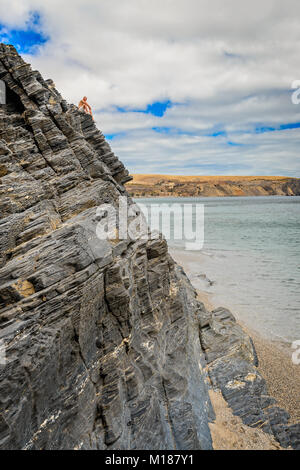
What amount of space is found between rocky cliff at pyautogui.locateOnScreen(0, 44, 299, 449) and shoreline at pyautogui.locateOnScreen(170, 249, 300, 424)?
3.41 feet

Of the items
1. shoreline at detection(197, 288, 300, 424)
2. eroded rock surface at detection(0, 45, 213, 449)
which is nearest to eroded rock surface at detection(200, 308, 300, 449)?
shoreline at detection(197, 288, 300, 424)

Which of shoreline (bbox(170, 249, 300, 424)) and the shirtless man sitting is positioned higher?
the shirtless man sitting

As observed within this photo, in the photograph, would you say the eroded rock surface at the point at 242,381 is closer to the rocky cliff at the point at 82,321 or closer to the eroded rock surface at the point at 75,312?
the rocky cliff at the point at 82,321

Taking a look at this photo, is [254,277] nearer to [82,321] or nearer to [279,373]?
[279,373]

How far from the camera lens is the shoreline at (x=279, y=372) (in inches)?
507

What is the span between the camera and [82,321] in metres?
8.05

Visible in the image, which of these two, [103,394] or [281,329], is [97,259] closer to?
[103,394]

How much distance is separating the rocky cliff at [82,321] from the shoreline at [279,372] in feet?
3.41

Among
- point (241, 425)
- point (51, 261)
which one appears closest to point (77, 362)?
point (51, 261)

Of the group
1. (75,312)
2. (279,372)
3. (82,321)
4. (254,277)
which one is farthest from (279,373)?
(254,277)

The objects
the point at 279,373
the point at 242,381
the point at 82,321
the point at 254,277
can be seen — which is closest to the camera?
the point at 82,321

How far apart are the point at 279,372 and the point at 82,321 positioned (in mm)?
12145

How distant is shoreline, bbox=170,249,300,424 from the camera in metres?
12.9

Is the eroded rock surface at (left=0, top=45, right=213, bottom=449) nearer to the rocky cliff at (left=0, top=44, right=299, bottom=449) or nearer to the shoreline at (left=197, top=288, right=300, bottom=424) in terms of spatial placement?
the rocky cliff at (left=0, top=44, right=299, bottom=449)
